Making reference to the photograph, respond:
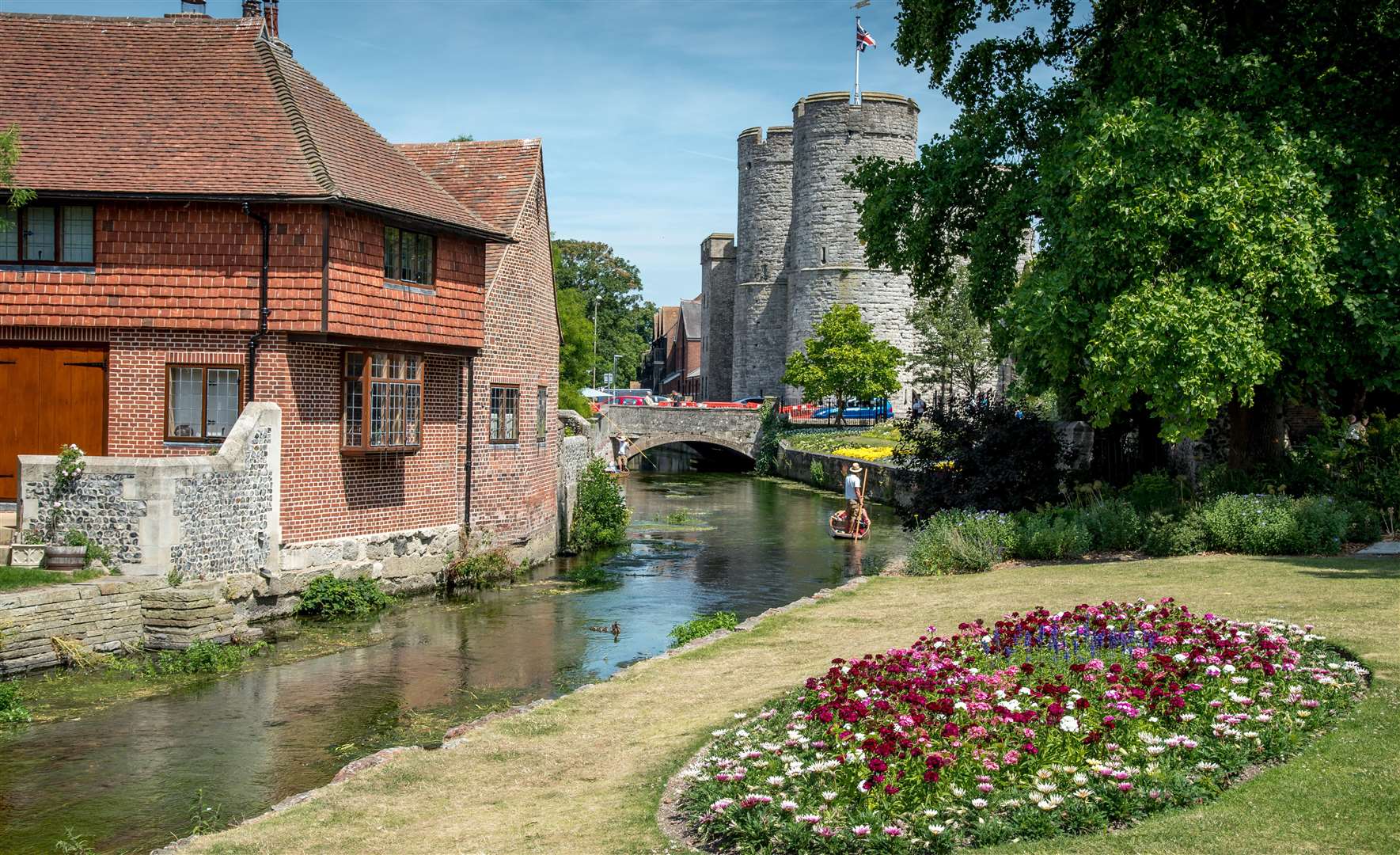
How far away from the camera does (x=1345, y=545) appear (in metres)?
17.5

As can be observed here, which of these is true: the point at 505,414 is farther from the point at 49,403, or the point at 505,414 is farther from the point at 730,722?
the point at 730,722

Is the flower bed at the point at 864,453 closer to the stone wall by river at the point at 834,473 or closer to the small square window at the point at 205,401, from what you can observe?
the stone wall by river at the point at 834,473

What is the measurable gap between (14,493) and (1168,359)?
725 inches

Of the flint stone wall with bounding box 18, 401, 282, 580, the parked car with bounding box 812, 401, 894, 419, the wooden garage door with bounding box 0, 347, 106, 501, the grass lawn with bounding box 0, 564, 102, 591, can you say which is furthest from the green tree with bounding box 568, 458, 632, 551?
the parked car with bounding box 812, 401, 894, 419

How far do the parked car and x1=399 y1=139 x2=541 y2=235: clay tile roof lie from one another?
127 feet

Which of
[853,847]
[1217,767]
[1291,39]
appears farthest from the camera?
[1291,39]

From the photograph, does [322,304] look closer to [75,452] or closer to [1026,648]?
[75,452]

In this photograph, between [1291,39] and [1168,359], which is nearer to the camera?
[1168,359]

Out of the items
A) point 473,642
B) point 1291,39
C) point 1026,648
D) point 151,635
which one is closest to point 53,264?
point 151,635

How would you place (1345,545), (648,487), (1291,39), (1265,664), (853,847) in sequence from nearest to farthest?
(853,847)
(1265,664)
(1345,545)
(1291,39)
(648,487)

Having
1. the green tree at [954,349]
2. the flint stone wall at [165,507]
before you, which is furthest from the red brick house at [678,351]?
the flint stone wall at [165,507]

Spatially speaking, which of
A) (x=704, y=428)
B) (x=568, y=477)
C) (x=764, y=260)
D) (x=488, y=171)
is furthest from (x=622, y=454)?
(x=488, y=171)

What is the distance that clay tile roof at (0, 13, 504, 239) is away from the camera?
1927cm

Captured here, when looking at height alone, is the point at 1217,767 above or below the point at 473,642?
above
